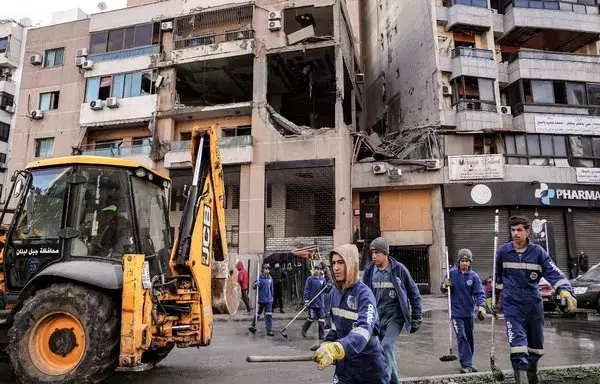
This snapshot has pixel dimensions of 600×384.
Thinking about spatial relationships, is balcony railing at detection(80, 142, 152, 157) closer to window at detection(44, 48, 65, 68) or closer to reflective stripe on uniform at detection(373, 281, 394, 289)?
window at detection(44, 48, 65, 68)

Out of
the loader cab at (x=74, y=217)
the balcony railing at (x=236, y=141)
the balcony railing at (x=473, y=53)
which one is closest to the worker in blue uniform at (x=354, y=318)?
the loader cab at (x=74, y=217)

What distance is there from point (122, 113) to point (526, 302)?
25132mm

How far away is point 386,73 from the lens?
1302 inches

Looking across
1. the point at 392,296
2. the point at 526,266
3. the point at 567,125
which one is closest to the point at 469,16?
the point at 567,125

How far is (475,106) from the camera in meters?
24.9

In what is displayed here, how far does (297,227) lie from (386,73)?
14.7 m

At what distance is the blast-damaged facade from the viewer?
22938 millimetres

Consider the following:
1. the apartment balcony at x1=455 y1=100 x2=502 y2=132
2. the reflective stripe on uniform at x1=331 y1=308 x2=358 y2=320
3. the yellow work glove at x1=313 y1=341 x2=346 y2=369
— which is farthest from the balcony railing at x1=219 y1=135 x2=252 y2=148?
the yellow work glove at x1=313 y1=341 x2=346 y2=369

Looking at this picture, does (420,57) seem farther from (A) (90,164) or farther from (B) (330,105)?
(A) (90,164)

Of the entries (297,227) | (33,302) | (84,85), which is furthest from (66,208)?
(84,85)

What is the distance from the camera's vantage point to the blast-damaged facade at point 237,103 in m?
22.9

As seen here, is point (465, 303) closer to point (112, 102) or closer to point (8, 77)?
point (112, 102)

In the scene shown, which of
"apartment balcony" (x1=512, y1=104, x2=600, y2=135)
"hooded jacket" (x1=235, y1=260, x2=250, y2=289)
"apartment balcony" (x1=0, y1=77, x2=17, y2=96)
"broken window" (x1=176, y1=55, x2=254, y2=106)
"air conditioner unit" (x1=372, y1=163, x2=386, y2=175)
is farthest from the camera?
"apartment balcony" (x1=0, y1=77, x2=17, y2=96)

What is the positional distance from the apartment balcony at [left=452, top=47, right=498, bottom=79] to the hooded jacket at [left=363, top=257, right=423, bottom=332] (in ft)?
71.9
